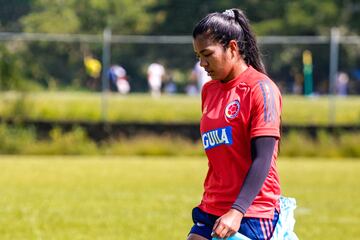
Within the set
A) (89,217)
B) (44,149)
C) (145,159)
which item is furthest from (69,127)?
(89,217)

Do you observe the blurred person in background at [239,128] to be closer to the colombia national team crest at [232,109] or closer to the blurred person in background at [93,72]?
the colombia national team crest at [232,109]

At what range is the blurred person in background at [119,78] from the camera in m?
24.0

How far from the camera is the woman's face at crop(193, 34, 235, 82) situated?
474 cm

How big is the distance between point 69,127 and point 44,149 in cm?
85

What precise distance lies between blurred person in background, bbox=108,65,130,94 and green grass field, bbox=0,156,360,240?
11.3ft

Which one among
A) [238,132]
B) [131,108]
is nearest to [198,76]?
[131,108]

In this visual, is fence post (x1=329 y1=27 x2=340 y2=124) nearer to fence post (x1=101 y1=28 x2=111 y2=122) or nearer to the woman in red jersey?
fence post (x1=101 y1=28 x2=111 y2=122)

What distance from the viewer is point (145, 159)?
67.6 feet

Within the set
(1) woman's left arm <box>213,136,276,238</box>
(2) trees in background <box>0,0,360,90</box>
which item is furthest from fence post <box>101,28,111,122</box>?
(1) woman's left arm <box>213,136,276,238</box>

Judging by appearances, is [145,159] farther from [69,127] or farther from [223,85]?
[223,85]

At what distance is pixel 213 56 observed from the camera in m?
4.75

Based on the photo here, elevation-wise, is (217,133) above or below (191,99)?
above

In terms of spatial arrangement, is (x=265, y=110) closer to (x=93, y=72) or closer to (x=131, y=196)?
(x=131, y=196)

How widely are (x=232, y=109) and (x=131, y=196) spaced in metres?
8.75
